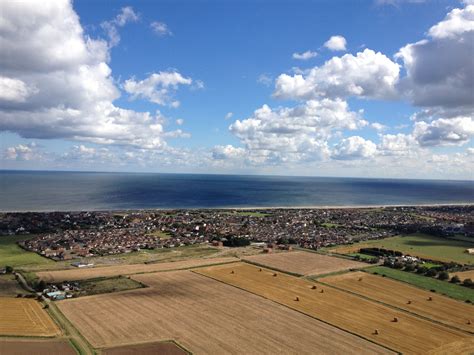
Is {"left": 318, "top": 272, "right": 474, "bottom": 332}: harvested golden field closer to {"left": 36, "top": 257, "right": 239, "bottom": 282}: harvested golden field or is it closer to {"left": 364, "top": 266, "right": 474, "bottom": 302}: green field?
{"left": 364, "top": 266, "right": 474, "bottom": 302}: green field

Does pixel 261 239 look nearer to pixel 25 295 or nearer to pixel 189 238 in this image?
pixel 189 238

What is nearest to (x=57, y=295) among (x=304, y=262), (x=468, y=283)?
(x=304, y=262)

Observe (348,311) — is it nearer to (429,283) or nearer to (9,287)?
(429,283)

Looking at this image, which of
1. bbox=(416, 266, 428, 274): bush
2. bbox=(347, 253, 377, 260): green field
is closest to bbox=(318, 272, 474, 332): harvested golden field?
bbox=(416, 266, 428, 274): bush

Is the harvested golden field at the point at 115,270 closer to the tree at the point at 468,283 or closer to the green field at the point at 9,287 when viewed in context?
the green field at the point at 9,287

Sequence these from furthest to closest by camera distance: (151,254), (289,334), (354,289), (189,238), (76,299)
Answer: (189,238)
(151,254)
(354,289)
(76,299)
(289,334)

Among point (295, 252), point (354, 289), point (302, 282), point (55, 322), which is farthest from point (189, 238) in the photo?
point (55, 322)

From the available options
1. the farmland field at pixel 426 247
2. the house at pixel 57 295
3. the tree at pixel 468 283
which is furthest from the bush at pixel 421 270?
the house at pixel 57 295
